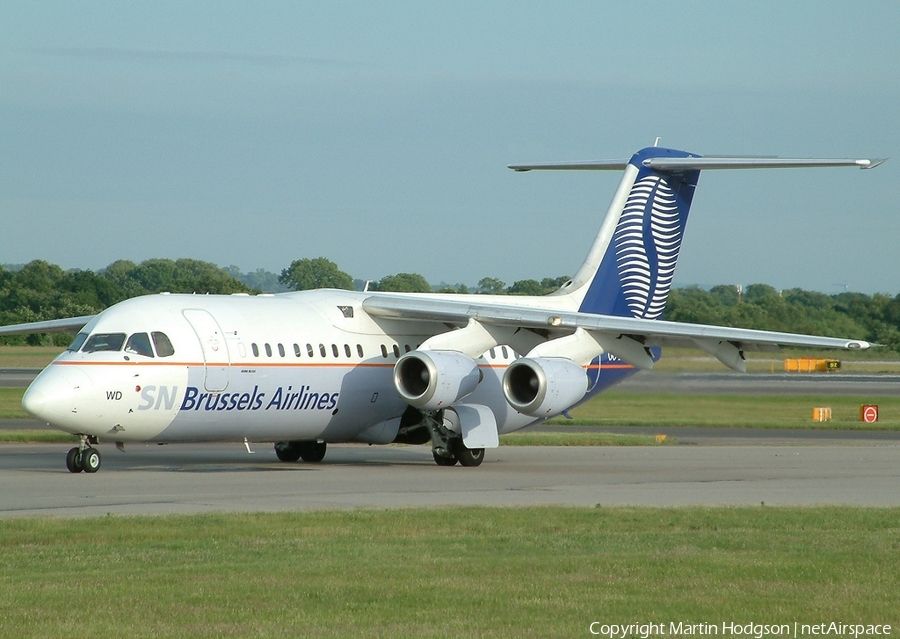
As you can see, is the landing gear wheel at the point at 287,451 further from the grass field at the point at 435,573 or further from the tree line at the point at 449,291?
the grass field at the point at 435,573

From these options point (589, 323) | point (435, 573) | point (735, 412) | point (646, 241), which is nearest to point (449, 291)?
point (735, 412)

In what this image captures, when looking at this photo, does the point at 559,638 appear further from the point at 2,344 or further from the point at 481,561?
the point at 2,344

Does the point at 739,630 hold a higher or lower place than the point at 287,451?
higher

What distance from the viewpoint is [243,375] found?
68.3 ft

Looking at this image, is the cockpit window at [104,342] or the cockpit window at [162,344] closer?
the cockpit window at [104,342]

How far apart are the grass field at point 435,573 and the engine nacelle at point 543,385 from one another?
7014 mm

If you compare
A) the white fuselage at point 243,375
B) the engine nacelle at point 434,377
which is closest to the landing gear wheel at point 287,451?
the white fuselage at point 243,375

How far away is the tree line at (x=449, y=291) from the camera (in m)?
45.4

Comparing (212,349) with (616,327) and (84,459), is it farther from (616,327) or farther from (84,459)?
(616,327)

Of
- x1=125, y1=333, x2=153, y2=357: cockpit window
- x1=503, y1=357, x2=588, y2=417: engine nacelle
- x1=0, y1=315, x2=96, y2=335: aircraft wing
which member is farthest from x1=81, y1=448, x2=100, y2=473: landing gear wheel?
x1=503, y1=357, x2=588, y2=417: engine nacelle

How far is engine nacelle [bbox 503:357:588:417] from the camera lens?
70.9 feet

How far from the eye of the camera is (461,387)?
21.9 meters

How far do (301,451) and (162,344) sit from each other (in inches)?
184

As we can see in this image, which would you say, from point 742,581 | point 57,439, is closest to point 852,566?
point 742,581
